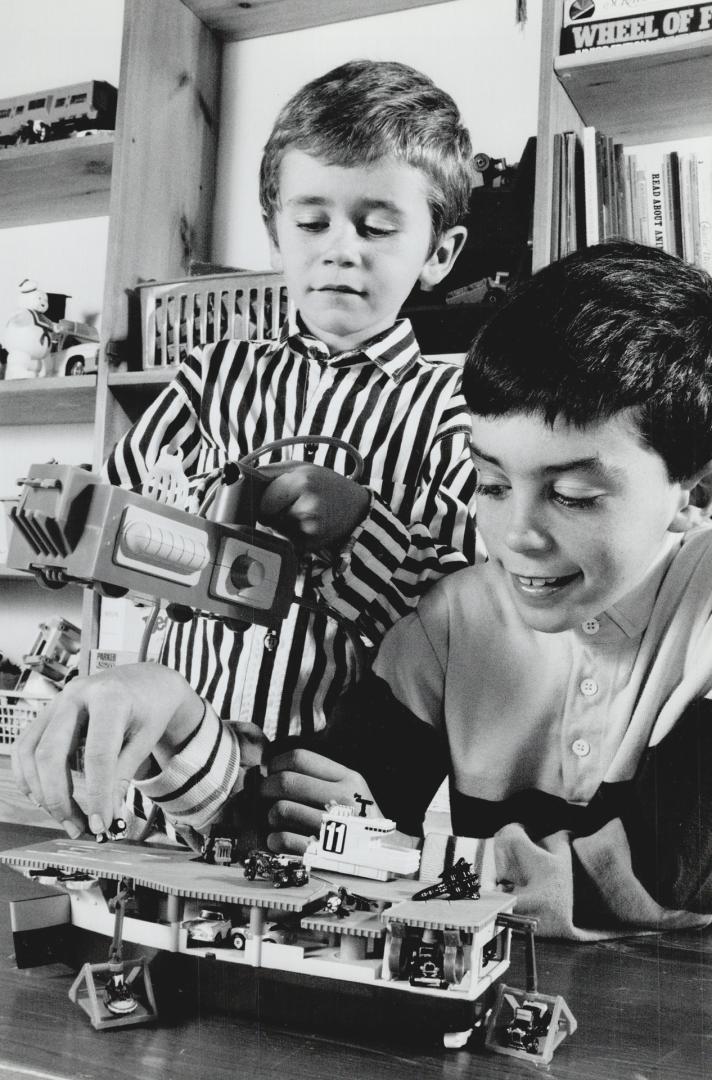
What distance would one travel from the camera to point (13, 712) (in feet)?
3.16

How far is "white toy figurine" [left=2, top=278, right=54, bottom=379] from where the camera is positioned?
41.6 inches

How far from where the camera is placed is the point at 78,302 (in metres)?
1.08

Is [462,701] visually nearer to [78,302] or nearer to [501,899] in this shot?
[501,899]

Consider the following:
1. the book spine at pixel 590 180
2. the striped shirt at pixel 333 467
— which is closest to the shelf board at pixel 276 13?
the book spine at pixel 590 180

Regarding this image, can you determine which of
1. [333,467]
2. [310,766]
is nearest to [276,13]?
[333,467]

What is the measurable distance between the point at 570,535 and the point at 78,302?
0.65 metres

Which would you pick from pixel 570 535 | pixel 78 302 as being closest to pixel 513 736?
pixel 570 535

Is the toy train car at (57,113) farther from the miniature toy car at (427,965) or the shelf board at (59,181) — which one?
the miniature toy car at (427,965)

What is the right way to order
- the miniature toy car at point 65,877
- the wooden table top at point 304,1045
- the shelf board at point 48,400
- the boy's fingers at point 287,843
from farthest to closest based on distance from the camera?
the shelf board at point 48,400
the boy's fingers at point 287,843
the miniature toy car at point 65,877
the wooden table top at point 304,1045

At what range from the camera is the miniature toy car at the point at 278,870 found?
0.58 metres

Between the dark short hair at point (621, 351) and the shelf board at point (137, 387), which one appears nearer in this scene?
the dark short hair at point (621, 351)

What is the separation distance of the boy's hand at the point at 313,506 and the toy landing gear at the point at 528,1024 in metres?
0.37

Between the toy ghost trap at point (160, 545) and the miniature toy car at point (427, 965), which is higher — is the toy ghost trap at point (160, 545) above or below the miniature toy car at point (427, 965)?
above

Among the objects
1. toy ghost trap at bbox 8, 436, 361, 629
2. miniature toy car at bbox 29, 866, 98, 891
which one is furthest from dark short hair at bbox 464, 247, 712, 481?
miniature toy car at bbox 29, 866, 98, 891
